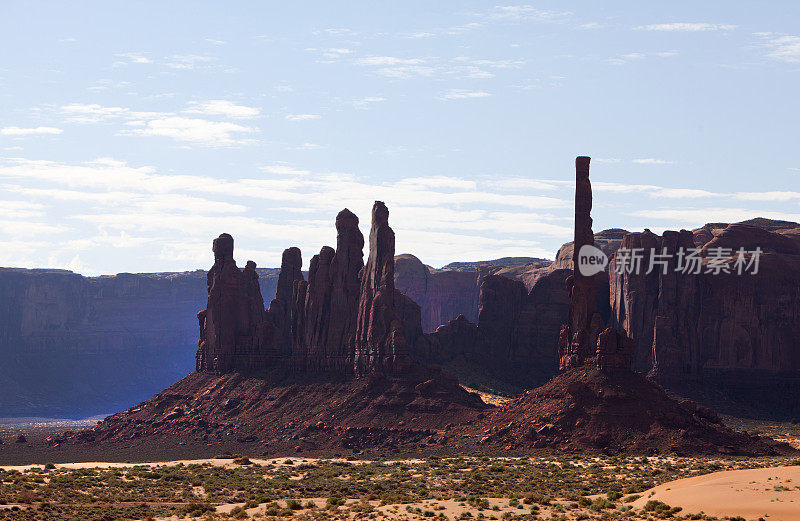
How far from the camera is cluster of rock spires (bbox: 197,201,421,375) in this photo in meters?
137

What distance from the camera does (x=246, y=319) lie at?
535 ft

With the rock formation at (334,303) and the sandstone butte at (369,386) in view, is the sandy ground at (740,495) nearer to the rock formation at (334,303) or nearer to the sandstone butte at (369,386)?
the sandstone butte at (369,386)

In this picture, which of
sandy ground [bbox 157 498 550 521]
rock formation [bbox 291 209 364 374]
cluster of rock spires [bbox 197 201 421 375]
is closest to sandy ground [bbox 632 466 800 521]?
sandy ground [bbox 157 498 550 521]

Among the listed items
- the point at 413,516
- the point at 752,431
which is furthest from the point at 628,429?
the point at 413,516

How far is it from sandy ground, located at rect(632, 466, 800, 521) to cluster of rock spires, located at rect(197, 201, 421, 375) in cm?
6144

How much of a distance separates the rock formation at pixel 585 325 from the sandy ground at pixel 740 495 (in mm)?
38056

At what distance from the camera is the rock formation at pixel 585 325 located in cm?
11669

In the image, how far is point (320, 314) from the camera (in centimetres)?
14850

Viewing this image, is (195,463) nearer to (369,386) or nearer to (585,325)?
(369,386)

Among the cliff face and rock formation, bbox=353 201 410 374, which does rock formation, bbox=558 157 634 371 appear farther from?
the cliff face

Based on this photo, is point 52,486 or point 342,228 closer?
point 52,486

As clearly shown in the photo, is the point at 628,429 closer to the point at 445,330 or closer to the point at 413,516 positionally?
the point at 413,516

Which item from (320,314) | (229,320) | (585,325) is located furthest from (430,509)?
(229,320)

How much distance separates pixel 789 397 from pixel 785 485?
98953 mm
